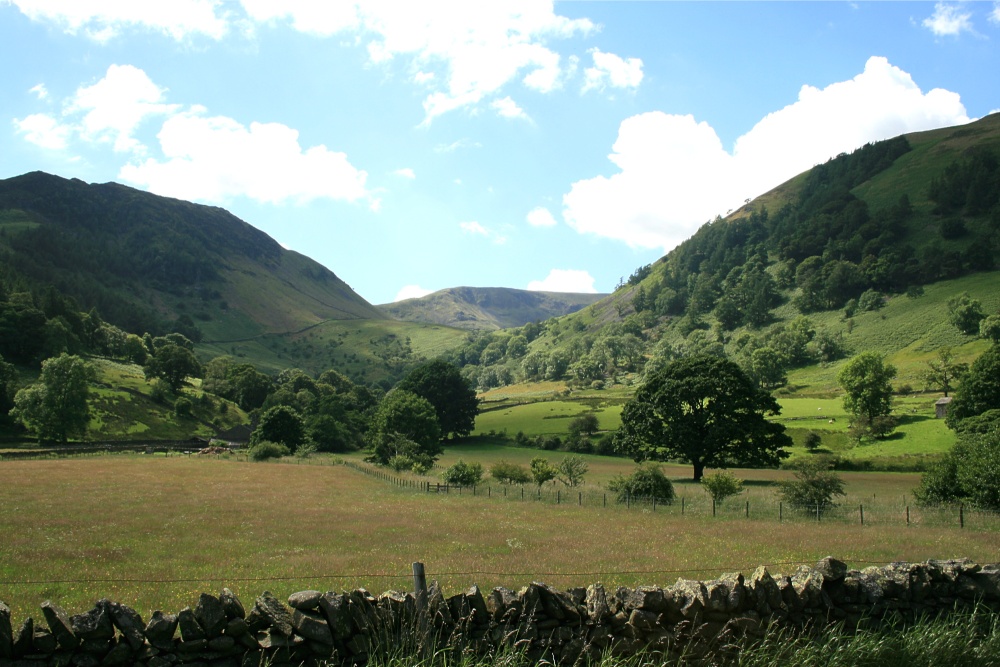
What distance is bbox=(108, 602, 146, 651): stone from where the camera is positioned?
25.2 ft

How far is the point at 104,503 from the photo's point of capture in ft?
120

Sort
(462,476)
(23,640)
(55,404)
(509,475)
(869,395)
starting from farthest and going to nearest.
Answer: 1. (55,404)
2. (869,395)
3. (509,475)
4. (462,476)
5. (23,640)

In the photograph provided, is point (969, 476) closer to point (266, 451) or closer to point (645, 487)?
point (645, 487)

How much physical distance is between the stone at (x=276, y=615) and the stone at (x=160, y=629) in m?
0.99

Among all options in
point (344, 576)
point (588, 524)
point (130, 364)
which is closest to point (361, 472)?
point (588, 524)

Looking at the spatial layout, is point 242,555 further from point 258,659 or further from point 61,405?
point 61,405

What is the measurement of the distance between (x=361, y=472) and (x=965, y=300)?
15769 centimetres

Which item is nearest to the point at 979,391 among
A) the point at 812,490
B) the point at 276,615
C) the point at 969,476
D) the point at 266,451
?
the point at 969,476

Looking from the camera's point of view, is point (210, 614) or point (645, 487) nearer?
point (210, 614)

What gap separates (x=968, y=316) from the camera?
Answer: 154750 mm

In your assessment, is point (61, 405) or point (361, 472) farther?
point (61, 405)

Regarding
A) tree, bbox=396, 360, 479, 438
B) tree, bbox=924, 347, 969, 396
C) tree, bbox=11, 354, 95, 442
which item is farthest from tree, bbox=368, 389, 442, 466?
tree, bbox=924, 347, 969, 396

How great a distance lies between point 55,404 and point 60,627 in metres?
111

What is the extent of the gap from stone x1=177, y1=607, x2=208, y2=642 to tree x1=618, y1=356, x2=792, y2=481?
61094mm
